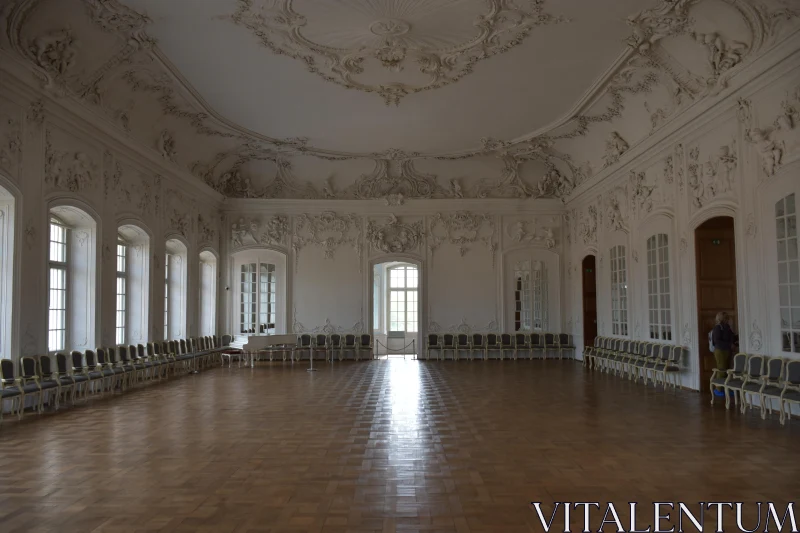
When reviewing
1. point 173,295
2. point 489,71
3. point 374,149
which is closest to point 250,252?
point 173,295

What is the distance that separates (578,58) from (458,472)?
8.46 meters

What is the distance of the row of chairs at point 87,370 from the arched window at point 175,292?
1.96 ft

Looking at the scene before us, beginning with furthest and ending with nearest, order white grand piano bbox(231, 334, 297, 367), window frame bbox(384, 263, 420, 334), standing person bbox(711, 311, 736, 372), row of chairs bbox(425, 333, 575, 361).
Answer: window frame bbox(384, 263, 420, 334)
row of chairs bbox(425, 333, 575, 361)
white grand piano bbox(231, 334, 297, 367)
standing person bbox(711, 311, 736, 372)

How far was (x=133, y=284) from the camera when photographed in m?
13.1

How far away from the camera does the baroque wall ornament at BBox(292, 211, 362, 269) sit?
18203mm

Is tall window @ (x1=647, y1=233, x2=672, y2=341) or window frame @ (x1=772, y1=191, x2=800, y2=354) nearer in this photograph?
window frame @ (x1=772, y1=191, x2=800, y2=354)

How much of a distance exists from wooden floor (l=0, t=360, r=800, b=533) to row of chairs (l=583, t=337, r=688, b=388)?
83cm

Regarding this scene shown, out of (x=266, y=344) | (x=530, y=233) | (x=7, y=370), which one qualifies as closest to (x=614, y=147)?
(x=530, y=233)

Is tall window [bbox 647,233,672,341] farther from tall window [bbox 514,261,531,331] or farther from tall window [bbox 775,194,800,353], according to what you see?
tall window [bbox 514,261,531,331]

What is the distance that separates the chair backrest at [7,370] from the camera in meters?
8.12

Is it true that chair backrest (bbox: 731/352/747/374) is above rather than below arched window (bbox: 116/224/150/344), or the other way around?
below

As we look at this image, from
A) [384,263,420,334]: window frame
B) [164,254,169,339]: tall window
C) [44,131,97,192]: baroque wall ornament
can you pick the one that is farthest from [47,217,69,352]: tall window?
[384,263,420,334]: window frame

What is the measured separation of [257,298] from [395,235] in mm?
4760

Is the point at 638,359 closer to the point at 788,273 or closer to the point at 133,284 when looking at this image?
the point at 788,273
